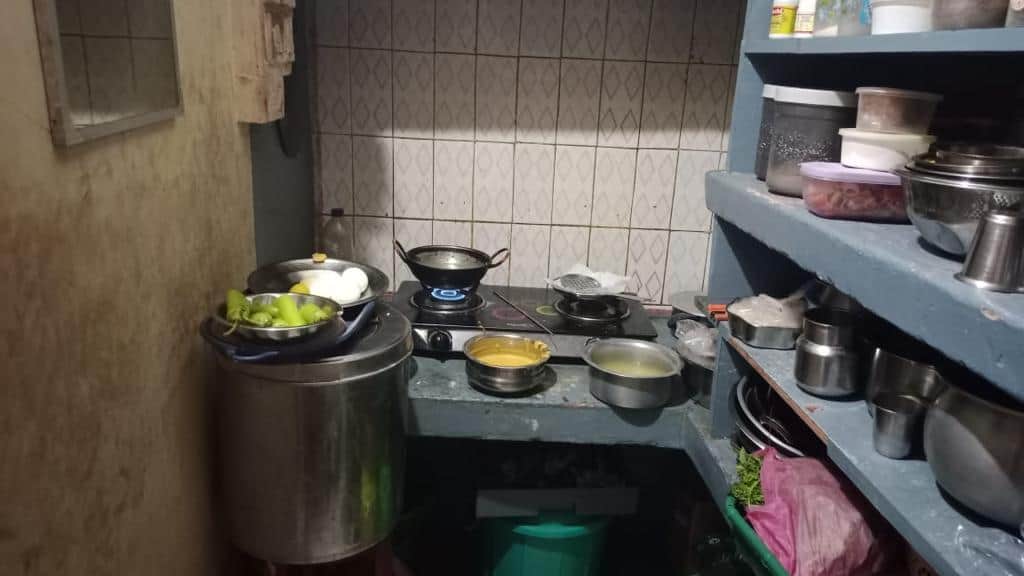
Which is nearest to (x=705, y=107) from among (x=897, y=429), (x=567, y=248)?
(x=567, y=248)

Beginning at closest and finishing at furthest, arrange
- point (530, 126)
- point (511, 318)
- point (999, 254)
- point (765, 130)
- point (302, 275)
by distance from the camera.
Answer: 1. point (999, 254)
2. point (765, 130)
3. point (302, 275)
4. point (511, 318)
5. point (530, 126)

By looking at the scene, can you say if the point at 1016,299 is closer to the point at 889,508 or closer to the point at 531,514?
the point at 889,508

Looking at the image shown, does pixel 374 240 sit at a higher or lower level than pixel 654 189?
lower

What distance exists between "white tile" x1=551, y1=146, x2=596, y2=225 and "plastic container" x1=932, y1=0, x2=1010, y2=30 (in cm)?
131

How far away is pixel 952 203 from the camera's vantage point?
912mm

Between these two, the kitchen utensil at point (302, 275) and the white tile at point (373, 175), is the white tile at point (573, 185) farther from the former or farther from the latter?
the kitchen utensil at point (302, 275)

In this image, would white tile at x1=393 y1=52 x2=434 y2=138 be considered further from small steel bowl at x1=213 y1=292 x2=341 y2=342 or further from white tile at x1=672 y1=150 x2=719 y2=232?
small steel bowl at x1=213 y1=292 x2=341 y2=342

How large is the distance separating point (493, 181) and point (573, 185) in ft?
0.82

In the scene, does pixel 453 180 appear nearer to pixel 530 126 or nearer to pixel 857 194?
pixel 530 126

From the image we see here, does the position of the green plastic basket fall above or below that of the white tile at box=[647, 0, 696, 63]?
below

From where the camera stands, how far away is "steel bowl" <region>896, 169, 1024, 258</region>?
88cm

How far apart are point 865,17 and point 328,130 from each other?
152 centimetres

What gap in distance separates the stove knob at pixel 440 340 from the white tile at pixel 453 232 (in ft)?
1.59

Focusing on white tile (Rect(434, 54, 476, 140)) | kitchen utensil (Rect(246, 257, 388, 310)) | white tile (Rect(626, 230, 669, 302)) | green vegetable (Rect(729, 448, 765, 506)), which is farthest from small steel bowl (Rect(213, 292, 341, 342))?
white tile (Rect(626, 230, 669, 302))
